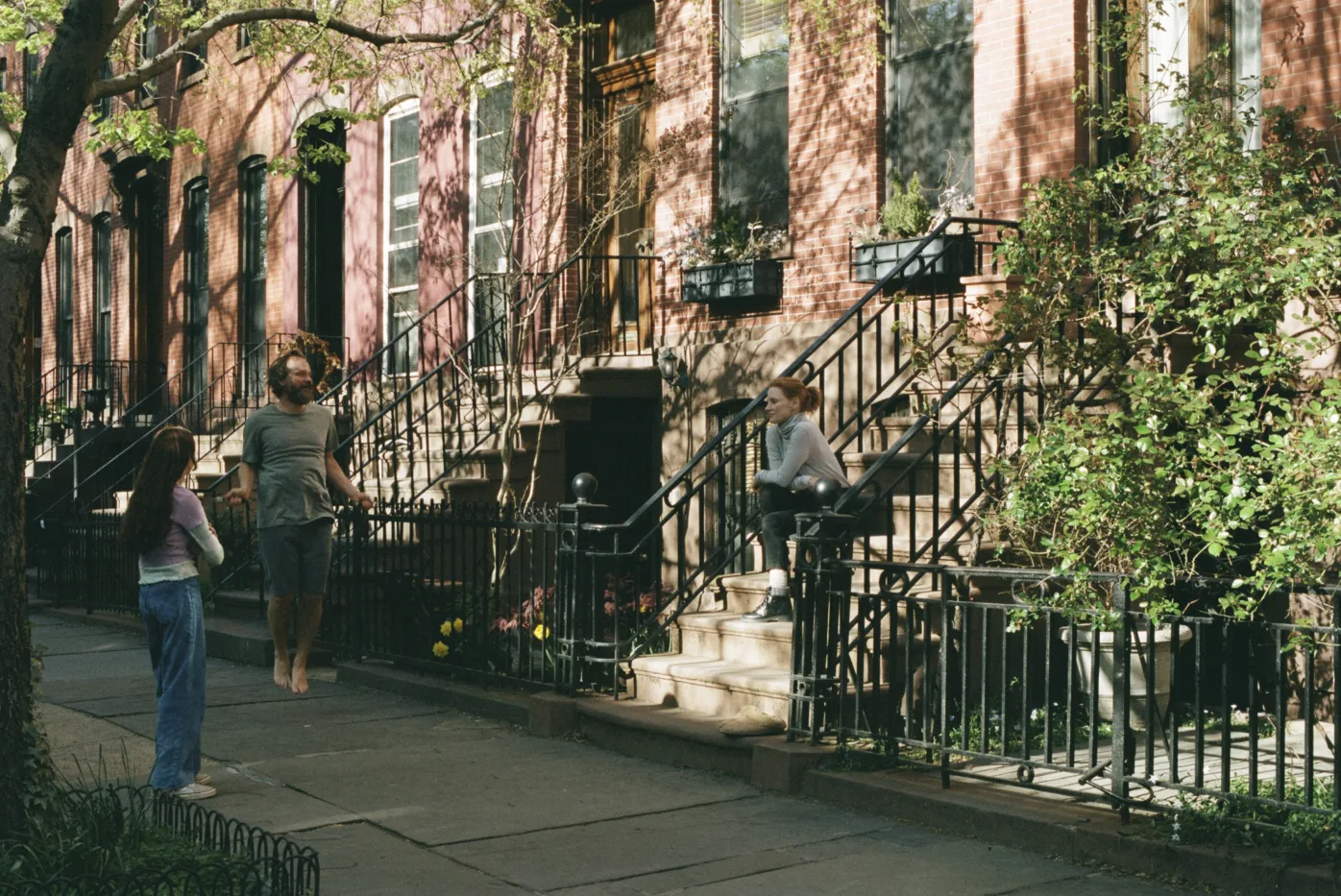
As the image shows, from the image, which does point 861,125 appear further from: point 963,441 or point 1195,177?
point 1195,177

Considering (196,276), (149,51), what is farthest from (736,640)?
(149,51)

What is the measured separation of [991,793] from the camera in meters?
6.55

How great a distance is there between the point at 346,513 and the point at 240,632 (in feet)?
4.76

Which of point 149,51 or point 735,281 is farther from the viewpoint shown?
point 149,51

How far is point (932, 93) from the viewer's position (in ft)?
35.6

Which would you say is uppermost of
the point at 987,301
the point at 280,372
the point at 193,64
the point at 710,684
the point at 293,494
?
the point at 193,64

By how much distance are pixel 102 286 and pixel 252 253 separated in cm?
547

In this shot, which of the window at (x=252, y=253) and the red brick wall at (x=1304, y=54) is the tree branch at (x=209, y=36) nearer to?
the red brick wall at (x=1304, y=54)

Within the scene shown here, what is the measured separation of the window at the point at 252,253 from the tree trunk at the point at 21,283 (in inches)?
512

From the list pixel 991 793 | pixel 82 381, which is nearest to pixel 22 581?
pixel 991 793

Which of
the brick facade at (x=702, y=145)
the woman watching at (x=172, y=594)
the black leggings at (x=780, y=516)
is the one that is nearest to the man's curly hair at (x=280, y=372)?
the woman watching at (x=172, y=594)

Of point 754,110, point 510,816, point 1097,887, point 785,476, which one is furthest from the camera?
point 754,110

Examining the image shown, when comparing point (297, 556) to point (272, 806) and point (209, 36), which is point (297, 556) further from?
point (209, 36)

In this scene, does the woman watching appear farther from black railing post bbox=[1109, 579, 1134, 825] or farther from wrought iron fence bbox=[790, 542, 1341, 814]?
black railing post bbox=[1109, 579, 1134, 825]
